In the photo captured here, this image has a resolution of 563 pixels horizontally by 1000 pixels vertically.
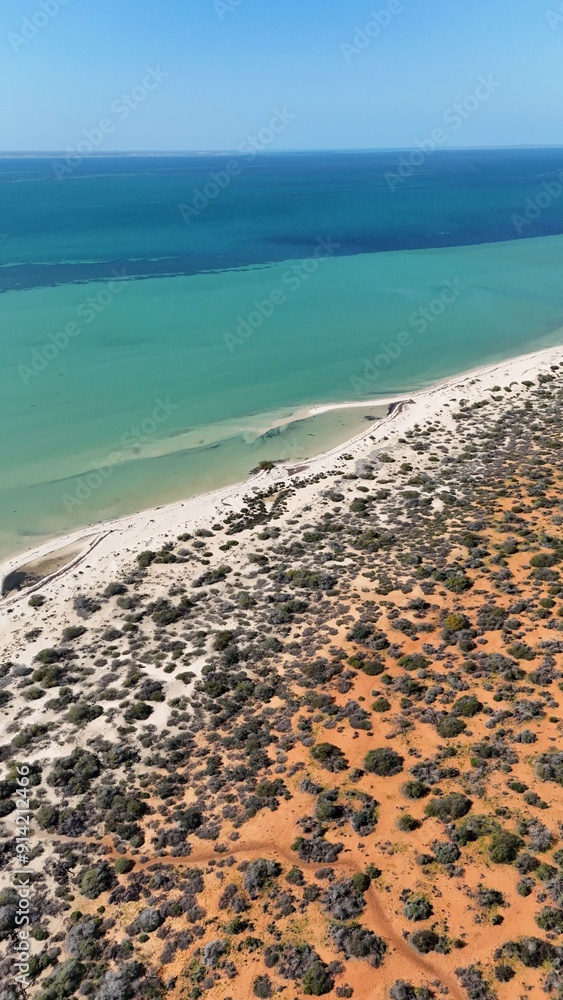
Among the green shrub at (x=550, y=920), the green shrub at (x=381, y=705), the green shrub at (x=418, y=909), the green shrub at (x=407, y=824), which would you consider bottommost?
the green shrub at (x=550, y=920)

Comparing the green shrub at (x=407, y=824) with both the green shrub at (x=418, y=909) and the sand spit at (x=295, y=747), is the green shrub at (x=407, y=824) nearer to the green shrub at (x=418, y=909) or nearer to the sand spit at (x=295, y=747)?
the sand spit at (x=295, y=747)

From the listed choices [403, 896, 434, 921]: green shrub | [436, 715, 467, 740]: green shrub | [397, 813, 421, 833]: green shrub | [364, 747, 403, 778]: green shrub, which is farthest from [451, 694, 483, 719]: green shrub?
[403, 896, 434, 921]: green shrub

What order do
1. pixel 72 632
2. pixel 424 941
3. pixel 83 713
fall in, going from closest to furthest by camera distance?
pixel 424 941
pixel 83 713
pixel 72 632

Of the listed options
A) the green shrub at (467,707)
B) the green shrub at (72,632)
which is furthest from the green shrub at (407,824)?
the green shrub at (72,632)

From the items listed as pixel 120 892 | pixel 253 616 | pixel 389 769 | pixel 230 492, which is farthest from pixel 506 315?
pixel 120 892

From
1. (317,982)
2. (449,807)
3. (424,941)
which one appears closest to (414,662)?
(449,807)

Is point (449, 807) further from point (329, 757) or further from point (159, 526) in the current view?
point (159, 526)
